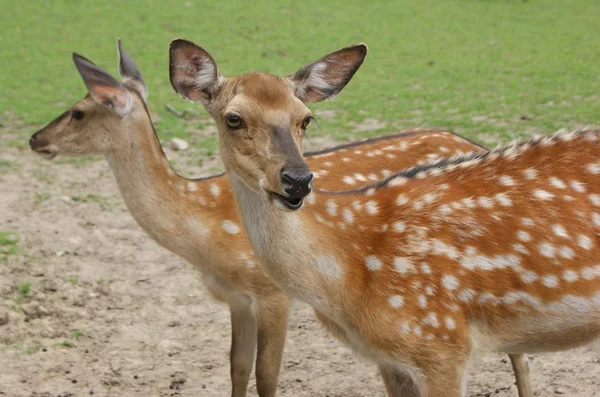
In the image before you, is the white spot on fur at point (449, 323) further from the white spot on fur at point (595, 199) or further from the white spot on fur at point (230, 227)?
the white spot on fur at point (230, 227)

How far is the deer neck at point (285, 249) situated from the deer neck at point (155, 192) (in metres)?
1.07

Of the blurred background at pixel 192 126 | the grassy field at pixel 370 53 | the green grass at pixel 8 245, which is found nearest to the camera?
the blurred background at pixel 192 126

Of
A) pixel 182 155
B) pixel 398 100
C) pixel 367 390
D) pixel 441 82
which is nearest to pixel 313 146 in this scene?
pixel 182 155

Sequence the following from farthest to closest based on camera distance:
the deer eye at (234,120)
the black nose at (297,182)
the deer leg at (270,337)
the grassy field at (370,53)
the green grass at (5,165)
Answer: the grassy field at (370,53) → the green grass at (5,165) → the deer leg at (270,337) → the deer eye at (234,120) → the black nose at (297,182)

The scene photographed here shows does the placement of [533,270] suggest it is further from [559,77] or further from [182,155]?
[559,77]

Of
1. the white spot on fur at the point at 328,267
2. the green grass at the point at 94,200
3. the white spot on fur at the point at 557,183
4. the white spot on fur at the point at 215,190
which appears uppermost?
the white spot on fur at the point at 557,183

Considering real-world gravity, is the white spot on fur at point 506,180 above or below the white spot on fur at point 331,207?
above

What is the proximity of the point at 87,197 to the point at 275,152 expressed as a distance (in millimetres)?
4342

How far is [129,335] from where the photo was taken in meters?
5.39

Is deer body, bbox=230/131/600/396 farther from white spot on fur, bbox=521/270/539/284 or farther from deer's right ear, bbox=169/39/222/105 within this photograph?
deer's right ear, bbox=169/39/222/105

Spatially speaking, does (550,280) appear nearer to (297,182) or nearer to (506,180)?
(506,180)

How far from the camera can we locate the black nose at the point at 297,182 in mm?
3207

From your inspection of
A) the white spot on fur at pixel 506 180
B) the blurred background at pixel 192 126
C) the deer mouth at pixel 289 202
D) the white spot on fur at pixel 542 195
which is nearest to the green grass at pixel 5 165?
the blurred background at pixel 192 126

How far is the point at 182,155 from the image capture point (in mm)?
8352
